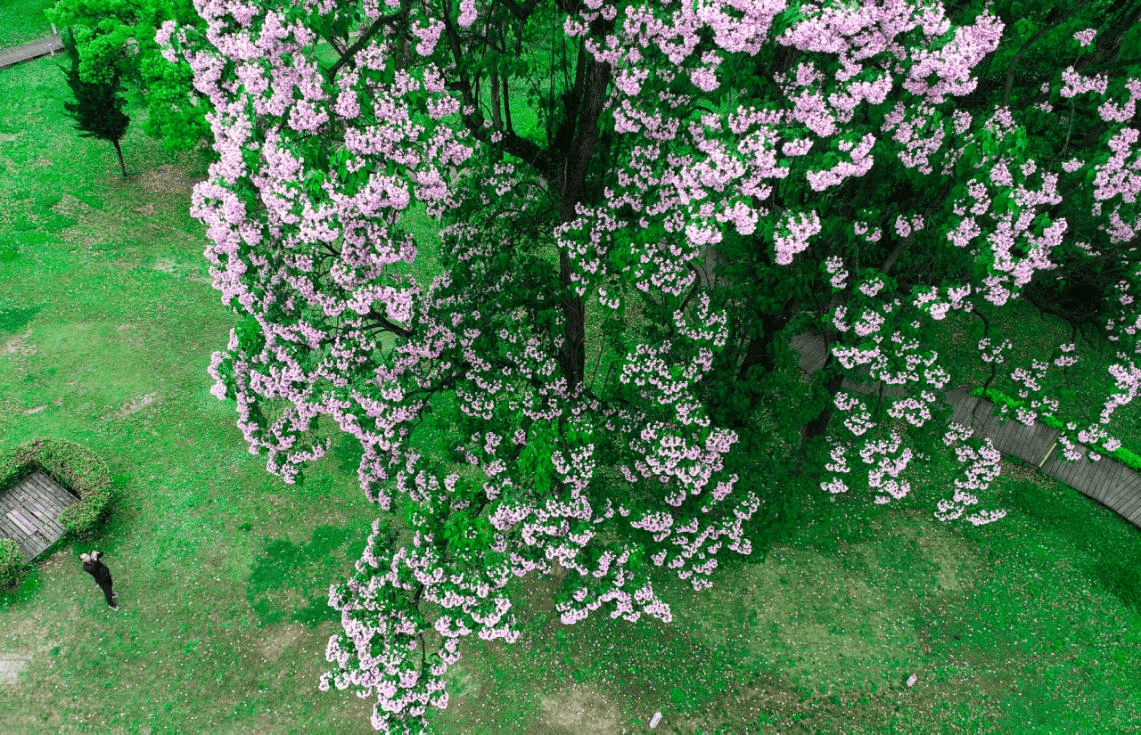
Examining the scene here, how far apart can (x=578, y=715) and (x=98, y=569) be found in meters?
9.54

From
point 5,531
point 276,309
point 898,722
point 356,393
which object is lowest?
point 5,531

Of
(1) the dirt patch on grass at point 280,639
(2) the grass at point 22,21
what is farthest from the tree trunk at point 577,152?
(2) the grass at point 22,21

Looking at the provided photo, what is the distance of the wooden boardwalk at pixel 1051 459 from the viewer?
1459cm

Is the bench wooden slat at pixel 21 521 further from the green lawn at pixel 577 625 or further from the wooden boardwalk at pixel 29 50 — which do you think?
the wooden boardwalk at pixel 29 50

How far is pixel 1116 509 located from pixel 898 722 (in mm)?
8653

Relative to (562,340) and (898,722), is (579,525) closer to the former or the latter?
(562,340)

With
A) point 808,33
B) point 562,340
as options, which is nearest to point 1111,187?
point 808,33

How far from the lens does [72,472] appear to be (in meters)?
14.2

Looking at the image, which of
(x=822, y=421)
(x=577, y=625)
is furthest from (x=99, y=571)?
(x=822, y=421)

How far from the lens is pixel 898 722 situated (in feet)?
37.1

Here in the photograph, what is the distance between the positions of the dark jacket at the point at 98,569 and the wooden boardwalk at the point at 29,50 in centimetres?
3332

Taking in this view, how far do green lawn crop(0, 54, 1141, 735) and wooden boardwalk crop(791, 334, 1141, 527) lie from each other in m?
0.38

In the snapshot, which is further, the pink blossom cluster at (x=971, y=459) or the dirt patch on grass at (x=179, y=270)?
the dirt patch on grass at (x=179, y=270)

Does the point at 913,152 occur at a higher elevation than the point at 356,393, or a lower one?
higher
